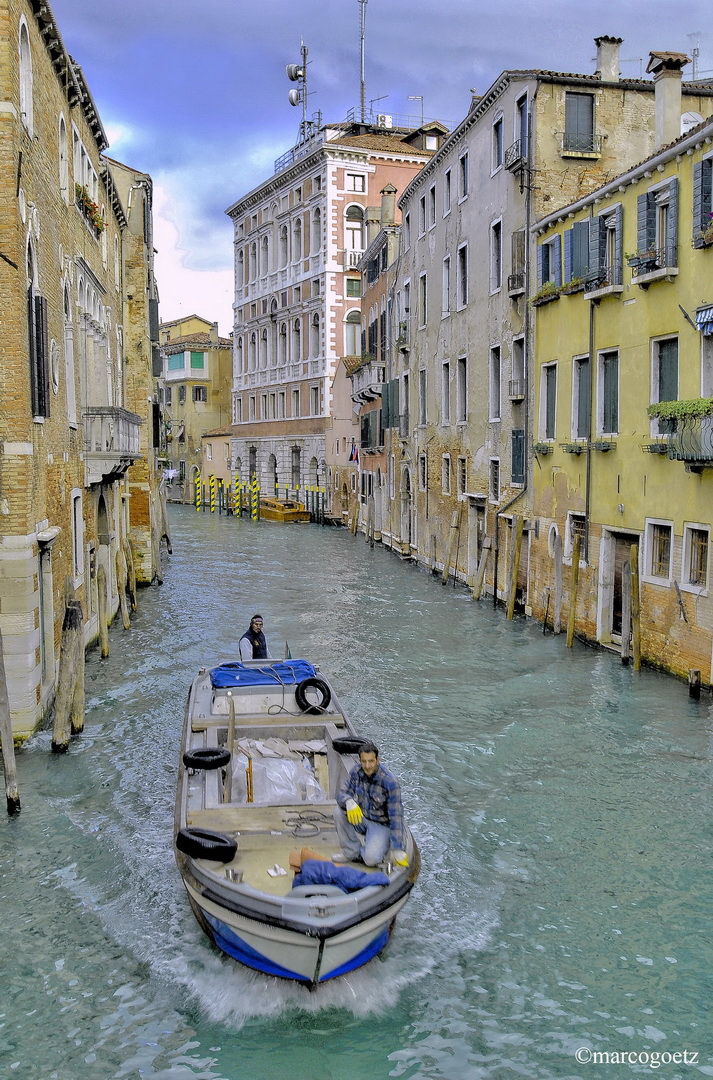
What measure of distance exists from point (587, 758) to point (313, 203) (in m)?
37.9

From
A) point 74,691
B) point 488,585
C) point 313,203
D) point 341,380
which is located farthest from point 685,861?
point 313,203

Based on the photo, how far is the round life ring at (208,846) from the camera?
6.32 m

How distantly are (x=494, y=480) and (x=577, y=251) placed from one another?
5.79 m

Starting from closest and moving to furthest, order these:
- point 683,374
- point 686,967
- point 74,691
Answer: point 686,967 → point 74,691 → point 683,374

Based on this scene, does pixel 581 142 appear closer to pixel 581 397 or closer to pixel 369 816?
pixel 581 397

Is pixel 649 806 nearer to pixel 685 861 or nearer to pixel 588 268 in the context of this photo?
pixel 685 861

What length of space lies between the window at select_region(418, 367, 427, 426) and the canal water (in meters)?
13.2

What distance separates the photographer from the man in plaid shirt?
252 inches

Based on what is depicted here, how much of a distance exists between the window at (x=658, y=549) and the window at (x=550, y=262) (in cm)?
484

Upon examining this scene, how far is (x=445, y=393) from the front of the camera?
944 inches

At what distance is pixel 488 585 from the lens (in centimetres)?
2025

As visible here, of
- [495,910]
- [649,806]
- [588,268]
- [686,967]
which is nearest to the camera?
[686,967]

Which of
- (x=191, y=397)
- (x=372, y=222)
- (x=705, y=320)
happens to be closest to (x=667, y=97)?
(x=705, y=320)

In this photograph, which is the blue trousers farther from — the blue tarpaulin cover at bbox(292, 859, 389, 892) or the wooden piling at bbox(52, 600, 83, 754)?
the wooden piling at bbox(52, 600, 83, 754)
